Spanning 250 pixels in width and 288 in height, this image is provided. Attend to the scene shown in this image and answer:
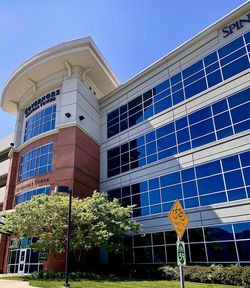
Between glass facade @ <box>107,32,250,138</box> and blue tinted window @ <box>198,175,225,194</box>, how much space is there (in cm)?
788

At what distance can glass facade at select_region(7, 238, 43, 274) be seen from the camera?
84.6 feet

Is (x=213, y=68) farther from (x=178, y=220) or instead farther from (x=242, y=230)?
(x=178, y=220)

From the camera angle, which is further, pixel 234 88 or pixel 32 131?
pixel 32 131

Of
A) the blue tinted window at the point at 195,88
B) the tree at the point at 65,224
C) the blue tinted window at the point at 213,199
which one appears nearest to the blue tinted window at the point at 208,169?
the blue tinted window at the point at 213,199

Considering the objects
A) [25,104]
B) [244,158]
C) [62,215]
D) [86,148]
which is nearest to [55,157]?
[86,148]

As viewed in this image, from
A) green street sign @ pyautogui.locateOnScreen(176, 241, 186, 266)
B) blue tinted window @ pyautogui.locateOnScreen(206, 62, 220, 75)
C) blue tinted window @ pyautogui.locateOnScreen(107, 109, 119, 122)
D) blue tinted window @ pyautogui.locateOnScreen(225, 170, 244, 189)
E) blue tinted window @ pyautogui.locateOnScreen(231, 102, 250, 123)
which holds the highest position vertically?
blue tinted window @ pyautogui.locateOnScreen(107, 109, 119, 122)

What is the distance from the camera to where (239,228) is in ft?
62.4

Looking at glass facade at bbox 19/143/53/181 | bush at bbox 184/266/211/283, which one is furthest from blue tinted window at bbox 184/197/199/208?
glass facade at bbox 19/143/53/181

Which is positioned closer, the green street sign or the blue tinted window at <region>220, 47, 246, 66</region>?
the green street sign

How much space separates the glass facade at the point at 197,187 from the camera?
20.0 m

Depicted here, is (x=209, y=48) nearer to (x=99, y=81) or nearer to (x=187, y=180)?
(x=187, y=180)

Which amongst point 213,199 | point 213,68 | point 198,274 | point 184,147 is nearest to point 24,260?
point 198,274

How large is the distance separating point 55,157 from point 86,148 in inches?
131

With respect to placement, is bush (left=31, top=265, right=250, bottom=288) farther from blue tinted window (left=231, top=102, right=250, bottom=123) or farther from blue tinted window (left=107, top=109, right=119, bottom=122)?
blue tinted window (left=107, top=109, right=119, bottom=122)
